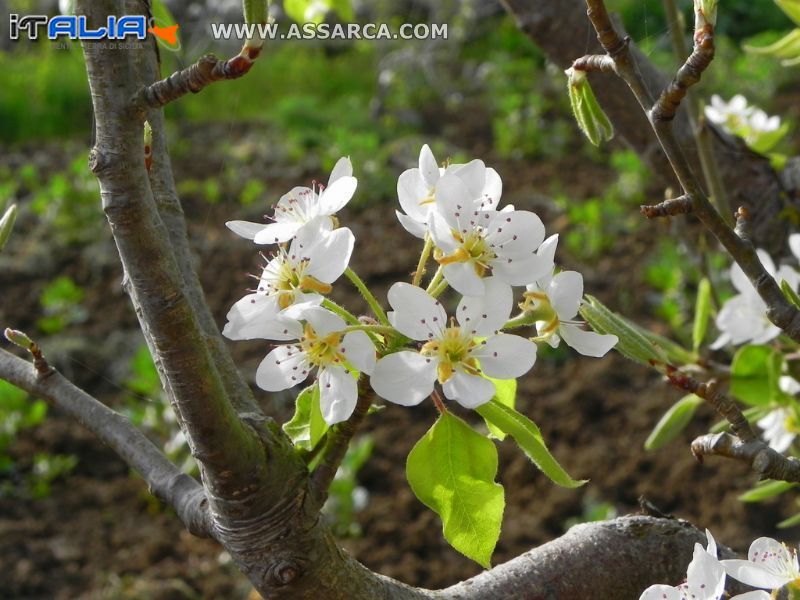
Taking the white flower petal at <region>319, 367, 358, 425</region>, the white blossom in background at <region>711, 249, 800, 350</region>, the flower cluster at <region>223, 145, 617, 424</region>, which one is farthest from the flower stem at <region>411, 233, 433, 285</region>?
the white blossom in background at <region>711, 249, 800, 350</region>

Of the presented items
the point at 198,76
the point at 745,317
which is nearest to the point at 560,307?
the point at 198,76

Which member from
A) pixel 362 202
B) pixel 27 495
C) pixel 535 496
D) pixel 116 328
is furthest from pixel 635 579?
pixel 362 202

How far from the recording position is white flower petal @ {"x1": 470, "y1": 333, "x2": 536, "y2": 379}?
727 mm

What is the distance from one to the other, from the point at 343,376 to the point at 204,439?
0.12 meters

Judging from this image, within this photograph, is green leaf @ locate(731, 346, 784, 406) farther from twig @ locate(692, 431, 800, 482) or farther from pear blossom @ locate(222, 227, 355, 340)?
pear blossom @ locate(222, 227, 355, 340)

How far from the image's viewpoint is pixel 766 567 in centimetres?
77

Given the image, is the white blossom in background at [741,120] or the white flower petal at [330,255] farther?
the white blossom in background at [741,120]

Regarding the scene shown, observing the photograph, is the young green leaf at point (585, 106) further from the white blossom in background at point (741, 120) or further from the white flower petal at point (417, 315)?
the white blossom in background at point (741, 120)

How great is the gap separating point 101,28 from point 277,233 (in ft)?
0.71

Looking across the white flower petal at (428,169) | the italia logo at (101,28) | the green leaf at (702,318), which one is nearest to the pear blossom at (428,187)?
the white flower petal at (428,169)

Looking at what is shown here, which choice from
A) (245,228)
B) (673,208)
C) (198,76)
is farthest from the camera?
(245,228)

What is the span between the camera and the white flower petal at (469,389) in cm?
72

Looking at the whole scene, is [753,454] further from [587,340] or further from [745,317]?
[745,317]

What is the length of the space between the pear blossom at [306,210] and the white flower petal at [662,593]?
1.29 feet
